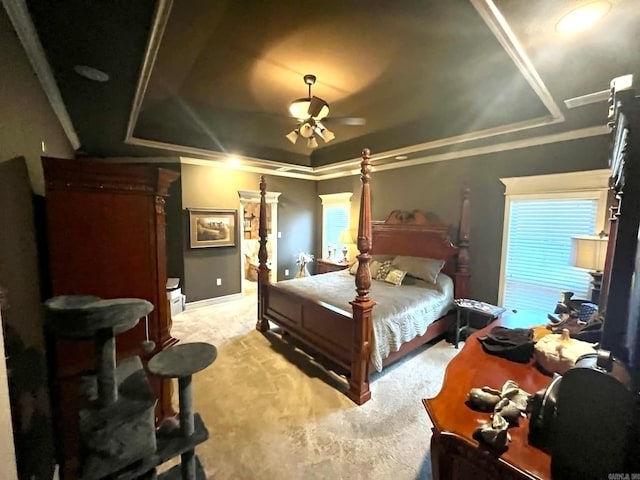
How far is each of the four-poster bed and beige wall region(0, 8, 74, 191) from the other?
2184 mm

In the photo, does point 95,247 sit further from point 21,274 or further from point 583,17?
point 583,17

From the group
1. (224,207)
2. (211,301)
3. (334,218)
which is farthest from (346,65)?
(211,301)

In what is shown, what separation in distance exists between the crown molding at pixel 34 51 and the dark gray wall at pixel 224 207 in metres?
2.01

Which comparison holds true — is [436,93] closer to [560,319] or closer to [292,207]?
[560,319]

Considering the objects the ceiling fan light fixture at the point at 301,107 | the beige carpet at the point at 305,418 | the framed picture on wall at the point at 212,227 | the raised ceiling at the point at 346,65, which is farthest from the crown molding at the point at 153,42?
the beige carpet at the point at 305,418

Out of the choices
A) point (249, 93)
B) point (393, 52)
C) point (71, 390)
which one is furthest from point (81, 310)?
point (249, 93)

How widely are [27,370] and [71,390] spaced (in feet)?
0.97

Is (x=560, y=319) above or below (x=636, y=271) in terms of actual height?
below

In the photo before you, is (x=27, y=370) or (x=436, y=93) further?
(x=436, y=93)

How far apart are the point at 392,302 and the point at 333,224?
11.2 ft

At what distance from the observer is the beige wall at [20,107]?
1312 millimetres

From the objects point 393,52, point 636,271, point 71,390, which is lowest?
point 71,390

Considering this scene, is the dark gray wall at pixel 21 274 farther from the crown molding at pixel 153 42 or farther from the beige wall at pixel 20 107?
the crown molding at pixel 153 42

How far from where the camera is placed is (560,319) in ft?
6.73
